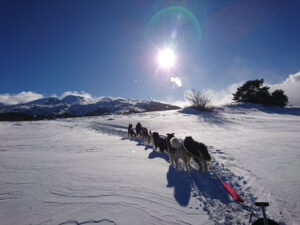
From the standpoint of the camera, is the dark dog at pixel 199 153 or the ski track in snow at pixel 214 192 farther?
the dark dog at pixel 199 153

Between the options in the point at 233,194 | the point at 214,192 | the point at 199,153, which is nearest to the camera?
the point at 233,194

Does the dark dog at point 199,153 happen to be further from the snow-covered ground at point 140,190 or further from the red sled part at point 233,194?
the red sled part at point 233,194

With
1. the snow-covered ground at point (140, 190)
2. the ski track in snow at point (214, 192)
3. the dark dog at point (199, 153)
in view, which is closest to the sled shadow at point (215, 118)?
the snow-covered ground at point (140, 190)

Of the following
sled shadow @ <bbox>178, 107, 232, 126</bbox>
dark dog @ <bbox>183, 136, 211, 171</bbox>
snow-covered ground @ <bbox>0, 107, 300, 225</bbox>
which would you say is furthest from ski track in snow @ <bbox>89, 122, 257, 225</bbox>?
sled shadow @ <bbox>178, 107, 232, 126</bbox>

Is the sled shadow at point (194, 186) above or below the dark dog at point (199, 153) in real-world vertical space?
below

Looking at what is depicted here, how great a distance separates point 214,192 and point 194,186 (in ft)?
1.62

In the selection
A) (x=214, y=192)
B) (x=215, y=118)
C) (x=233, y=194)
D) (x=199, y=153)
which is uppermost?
(x=215, y=118)

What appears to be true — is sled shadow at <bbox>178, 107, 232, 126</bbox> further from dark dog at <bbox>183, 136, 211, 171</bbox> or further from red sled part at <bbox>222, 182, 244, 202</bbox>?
red sled part at <bbox>222, 182, 244, 202</bbox>

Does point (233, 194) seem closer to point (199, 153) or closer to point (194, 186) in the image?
point (194, 186)

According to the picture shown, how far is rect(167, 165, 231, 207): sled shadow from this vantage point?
120 inches

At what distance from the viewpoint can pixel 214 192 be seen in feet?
10.8

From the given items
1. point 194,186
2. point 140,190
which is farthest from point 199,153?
point 140,190

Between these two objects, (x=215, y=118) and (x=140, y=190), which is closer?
(x=140, y=190)

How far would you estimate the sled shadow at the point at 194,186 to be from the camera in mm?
3054
